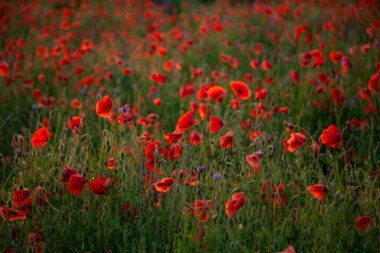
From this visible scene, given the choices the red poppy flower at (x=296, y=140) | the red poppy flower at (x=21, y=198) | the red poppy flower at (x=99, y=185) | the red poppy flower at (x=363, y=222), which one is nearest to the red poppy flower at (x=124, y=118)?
Result: the red poppy flower at (x=99, y=185)

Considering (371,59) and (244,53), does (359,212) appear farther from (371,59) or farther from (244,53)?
(244,53)

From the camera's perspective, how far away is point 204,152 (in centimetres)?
206

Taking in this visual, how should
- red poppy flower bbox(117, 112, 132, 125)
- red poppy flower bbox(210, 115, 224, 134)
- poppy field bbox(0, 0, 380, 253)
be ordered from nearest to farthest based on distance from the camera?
poppy field bbox(0, 0, 380, 253) → red poppy flower bbox(210, 115, 224, 134) → red poppy flower bbox(117, 112, 132, 125)

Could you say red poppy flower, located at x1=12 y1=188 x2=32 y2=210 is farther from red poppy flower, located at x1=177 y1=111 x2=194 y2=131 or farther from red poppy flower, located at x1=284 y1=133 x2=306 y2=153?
red poppy flower, located at x1=284 y1=133 x2=306 y2=153

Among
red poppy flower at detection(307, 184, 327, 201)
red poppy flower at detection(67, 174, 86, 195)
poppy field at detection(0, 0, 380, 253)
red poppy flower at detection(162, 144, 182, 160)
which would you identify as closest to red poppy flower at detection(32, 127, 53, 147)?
poppy field at detection(0, 0, 380, 253)

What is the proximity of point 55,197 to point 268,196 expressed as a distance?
42.4 inches

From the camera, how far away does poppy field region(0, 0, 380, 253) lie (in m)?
1.69

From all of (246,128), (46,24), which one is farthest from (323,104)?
(46,24)

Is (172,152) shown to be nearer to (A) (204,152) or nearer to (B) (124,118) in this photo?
(A) (204,152)

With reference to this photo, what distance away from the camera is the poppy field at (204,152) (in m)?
1.69

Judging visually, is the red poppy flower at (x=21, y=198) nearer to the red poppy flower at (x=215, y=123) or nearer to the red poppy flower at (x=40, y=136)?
the red poppy flower at (x=40, y=136)

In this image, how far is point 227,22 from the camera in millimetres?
5820

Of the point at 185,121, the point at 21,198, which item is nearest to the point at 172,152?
the point at 185,121

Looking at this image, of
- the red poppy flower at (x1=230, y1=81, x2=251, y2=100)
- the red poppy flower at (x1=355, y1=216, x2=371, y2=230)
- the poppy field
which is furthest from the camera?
the red poppy flower at (x1=230, y1=81, x2=251, y2=100)
